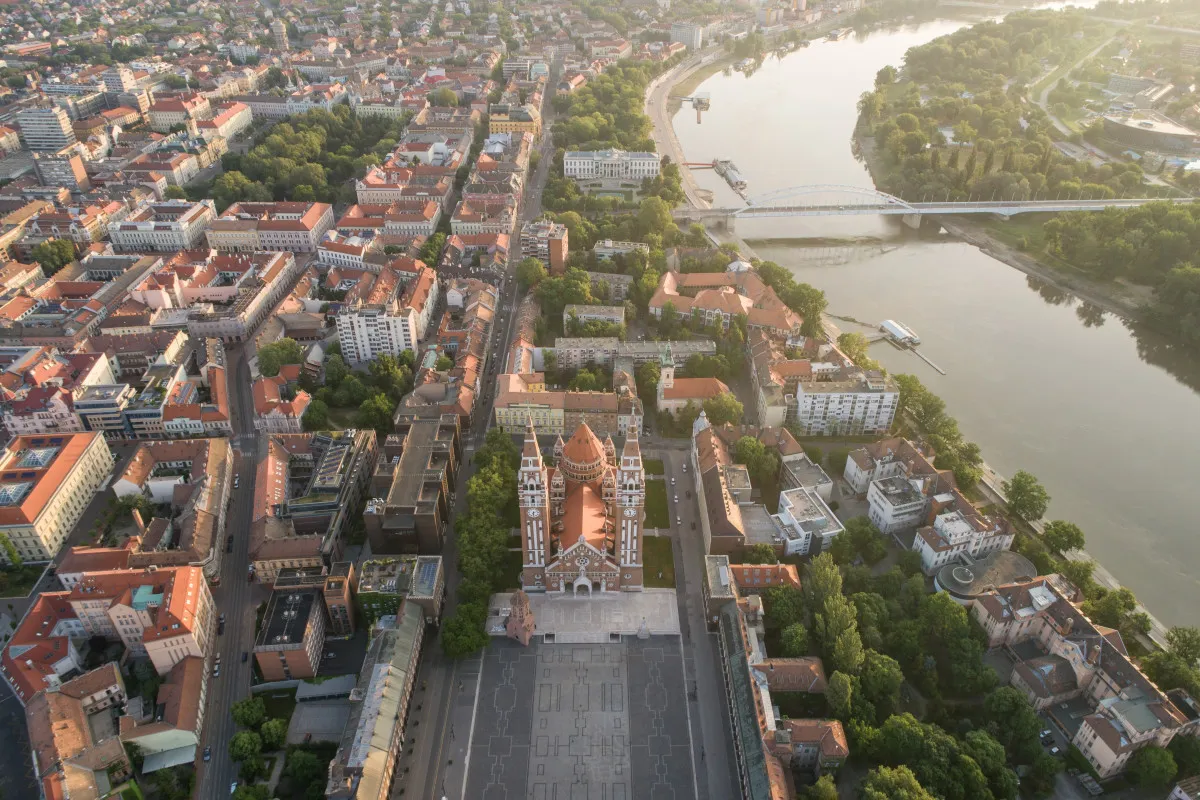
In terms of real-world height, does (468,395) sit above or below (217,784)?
above

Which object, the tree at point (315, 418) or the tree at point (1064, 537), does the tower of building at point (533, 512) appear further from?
the tree at point (1064, 537)

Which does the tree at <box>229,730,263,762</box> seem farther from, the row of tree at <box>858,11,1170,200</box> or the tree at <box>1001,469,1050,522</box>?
the row of tree at <box>858,11,1170,200</box>

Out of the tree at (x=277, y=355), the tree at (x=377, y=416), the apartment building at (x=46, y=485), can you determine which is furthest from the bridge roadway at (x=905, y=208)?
the apartment building at (x=46, y=485)

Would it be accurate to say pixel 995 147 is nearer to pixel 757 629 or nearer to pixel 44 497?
pixel 757 629

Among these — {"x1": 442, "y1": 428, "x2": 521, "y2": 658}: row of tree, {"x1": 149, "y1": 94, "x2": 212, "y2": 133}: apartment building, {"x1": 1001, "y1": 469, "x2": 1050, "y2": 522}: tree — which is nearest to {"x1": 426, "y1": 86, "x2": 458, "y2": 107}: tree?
{"x1": 149, "y1": 94, "x2": 212, "y2": 133}: apartment building

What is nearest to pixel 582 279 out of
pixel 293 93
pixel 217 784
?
pixel 217 784

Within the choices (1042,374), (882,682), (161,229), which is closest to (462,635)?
(882,682)
